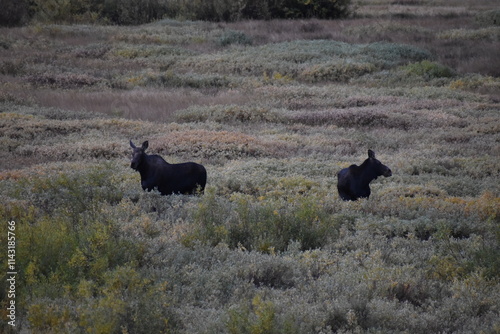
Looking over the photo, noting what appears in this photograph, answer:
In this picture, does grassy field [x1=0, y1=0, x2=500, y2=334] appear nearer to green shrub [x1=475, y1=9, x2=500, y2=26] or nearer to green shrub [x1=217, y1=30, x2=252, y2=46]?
green shrub [x1=217, y1=30, x2=252, y2=46]

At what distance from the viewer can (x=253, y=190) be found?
1132cm

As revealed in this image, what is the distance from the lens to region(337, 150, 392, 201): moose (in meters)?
10.1

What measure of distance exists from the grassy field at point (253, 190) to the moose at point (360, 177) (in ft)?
0.94

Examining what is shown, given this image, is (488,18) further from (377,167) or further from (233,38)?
(377,167)

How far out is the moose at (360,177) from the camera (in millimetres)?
10094

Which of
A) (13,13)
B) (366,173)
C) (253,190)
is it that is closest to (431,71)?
(253,190)

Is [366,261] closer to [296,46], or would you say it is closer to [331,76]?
[331,76]

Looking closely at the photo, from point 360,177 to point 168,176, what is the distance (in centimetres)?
322

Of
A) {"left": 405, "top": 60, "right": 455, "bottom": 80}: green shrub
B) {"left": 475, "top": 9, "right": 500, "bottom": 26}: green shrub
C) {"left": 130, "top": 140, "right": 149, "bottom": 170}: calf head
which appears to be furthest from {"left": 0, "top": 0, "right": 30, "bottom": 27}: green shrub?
{"left": 130, "top": 140, "right": 149, "bottom": 170}: calf head

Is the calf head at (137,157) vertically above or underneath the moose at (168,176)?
above

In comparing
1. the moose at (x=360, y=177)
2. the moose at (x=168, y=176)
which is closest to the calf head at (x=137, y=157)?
the moose at (x=168, y=176)

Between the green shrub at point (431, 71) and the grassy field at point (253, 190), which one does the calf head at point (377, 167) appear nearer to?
the grassy field at point (253, 190)

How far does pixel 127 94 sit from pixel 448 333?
18.6m

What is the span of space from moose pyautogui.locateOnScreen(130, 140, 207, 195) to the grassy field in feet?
1.00
